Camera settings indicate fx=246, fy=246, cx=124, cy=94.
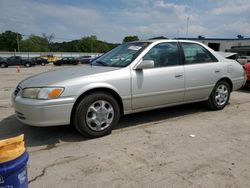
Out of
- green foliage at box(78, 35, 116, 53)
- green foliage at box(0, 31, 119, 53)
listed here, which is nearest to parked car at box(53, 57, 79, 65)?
green foliage at box(0, 31, 119, 53)

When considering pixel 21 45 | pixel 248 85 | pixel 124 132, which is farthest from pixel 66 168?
pixel 21 45

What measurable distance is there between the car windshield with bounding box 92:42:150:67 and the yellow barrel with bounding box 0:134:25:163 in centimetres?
258

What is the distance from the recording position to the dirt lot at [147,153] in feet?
8.52

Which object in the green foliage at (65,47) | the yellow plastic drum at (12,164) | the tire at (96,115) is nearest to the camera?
the yellow plastic drum at (12,164)

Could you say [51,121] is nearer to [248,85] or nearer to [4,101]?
[4,101]

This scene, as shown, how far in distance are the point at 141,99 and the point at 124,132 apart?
2.03ft

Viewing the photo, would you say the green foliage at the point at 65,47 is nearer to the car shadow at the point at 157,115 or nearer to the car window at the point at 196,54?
the car shadow at the point at 157,115

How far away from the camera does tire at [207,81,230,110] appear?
5.19 metres

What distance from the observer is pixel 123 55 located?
446cm

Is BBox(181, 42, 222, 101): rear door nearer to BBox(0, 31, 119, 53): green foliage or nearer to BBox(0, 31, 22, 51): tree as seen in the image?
BBox(0, 31, 119, 53): green foliage

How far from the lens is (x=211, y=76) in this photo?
5.00m

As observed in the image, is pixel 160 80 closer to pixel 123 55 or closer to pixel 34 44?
pixel 123 55

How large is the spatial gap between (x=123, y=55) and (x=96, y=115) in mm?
1315

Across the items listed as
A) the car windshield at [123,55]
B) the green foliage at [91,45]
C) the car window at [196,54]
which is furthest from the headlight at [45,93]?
the green foliage at [91,45]
